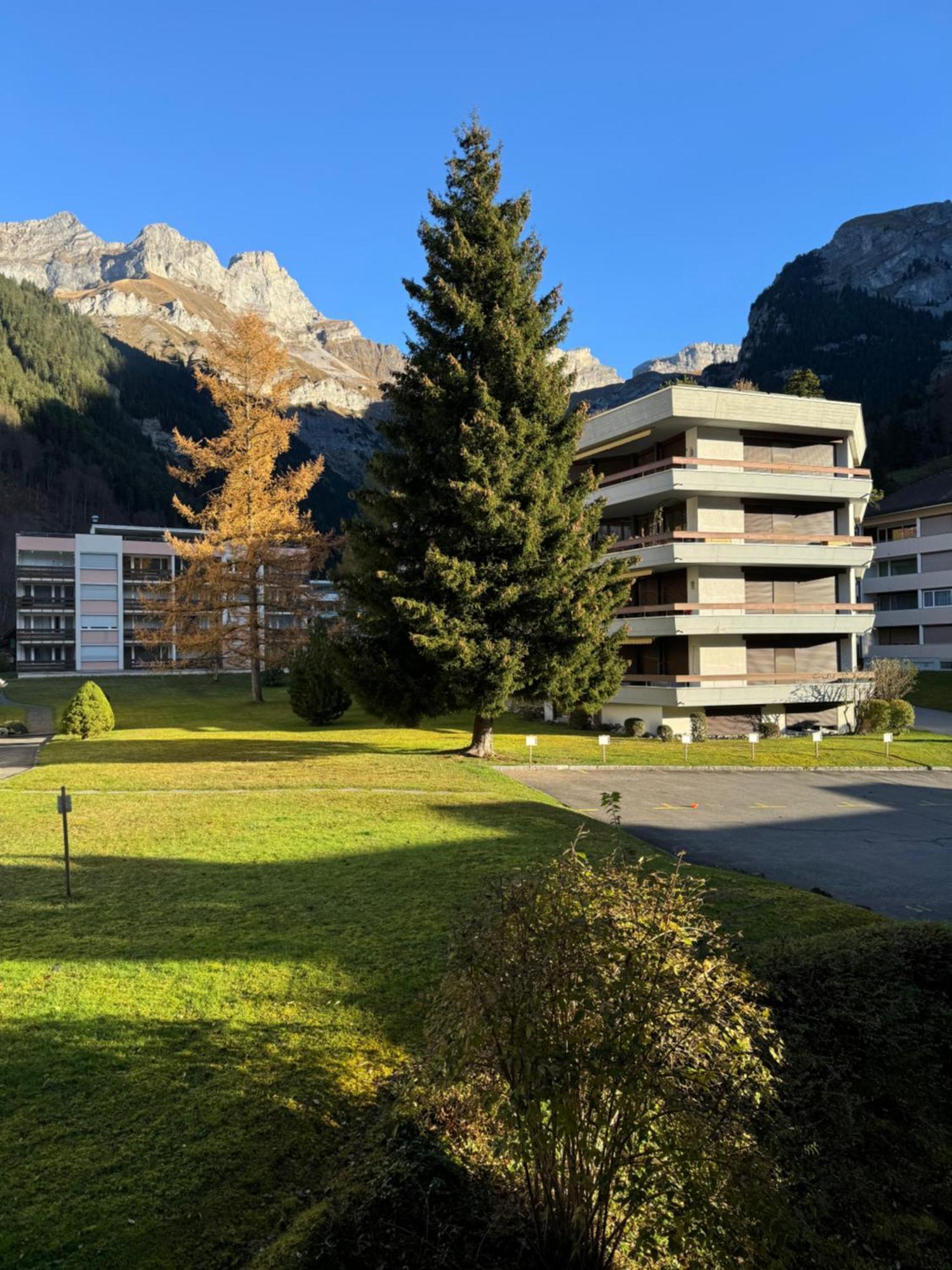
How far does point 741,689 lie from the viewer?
28000 millimetres

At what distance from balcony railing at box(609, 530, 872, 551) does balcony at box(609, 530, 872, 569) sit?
2 centimetres

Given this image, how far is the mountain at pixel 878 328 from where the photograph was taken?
284ft

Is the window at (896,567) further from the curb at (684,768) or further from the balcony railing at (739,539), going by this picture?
the curb at (684,768)

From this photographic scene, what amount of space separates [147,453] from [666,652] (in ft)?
439

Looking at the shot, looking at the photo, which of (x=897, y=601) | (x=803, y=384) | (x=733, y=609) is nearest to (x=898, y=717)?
(x=733, y=609)

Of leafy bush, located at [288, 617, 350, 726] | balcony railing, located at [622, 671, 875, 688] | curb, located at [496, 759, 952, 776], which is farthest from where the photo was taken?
leafy bush, located at [288, 617, 350, 726]

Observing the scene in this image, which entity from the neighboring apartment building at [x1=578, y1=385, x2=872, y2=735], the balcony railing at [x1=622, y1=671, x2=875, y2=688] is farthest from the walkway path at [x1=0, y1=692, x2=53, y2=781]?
the balcony railing at [x1=622, y1=671, x2=875, y2=688]

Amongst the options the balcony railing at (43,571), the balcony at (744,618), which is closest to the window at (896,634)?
the balcony at (744,618)

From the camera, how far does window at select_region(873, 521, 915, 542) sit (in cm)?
5244

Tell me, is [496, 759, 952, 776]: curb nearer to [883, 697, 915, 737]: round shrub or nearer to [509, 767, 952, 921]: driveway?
[509, 767, 952, 921]: driveway

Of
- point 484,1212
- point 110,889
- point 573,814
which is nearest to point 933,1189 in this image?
point 484,1212

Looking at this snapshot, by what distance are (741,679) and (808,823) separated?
15.2 meters

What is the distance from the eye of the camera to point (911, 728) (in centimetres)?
2961

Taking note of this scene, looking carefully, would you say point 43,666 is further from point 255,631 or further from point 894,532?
point 894,532
